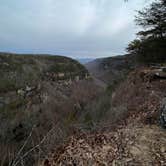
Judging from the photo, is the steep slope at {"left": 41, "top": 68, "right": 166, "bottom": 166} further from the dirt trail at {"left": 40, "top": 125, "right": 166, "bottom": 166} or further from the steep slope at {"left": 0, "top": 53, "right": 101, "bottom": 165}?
the steep slope at {"left": 0, "top": 53, "right": 101, "bottom": 165}

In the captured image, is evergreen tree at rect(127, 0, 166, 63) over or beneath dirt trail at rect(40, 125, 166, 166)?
over

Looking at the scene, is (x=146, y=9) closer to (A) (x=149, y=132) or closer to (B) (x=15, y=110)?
(A) (x=149, y=132)

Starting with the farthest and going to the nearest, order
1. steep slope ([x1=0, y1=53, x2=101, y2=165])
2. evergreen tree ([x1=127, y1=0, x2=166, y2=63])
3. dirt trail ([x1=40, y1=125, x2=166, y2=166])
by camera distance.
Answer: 1. steep slope ([x1=0, y1=53, x2=101, y2=165])
2. evergreen tree ([x1=127, y1=0, x2=166, y2=63])
3. dirt trail ([x1=40, y1=125, x2=166, y2=166])

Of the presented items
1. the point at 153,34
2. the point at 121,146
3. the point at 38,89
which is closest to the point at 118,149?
the point at 121,146

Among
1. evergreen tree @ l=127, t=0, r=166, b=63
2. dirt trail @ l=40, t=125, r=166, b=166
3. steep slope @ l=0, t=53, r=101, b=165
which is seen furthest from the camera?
steep slope @ l=0, t=53, r=101, b=165

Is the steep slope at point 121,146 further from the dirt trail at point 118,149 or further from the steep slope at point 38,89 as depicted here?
the steep slope at point 38,89

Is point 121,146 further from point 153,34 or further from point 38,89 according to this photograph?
point 38,89

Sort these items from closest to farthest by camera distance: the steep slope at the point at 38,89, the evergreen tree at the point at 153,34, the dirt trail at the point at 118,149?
the dirt trail at the point at 118,149
the evergreen tree at the point at 153,34
the steep slope at the point at 38,89

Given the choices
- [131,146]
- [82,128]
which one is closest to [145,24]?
[82,128]

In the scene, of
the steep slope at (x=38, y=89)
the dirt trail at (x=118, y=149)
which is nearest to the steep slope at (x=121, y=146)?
the dirt trail at (x=118, y=149)

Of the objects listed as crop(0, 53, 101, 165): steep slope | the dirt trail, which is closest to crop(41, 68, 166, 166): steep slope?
the dirt trail

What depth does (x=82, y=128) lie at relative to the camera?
5410 mm

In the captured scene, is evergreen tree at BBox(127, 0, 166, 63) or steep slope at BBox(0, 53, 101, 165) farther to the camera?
steep slope at BBox(0, 53, 101, 165)

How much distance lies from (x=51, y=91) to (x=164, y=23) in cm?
1674
